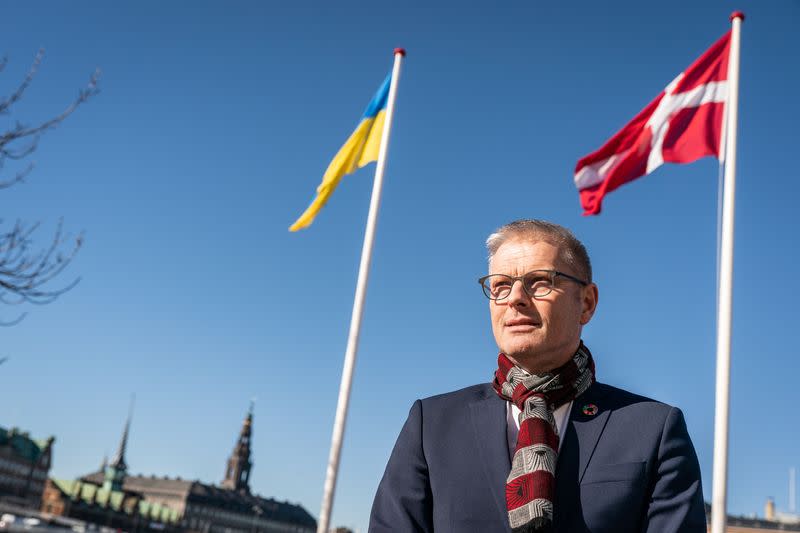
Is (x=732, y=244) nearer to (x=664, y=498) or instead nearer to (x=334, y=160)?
(x=334, y=160)

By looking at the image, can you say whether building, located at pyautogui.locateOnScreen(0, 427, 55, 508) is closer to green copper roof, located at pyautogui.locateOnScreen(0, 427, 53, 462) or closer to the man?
green copper roof, located at pyautogui.locateOnScreen(0, 427, 53, 462)

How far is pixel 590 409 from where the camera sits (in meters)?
2.48

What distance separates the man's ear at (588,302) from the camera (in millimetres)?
2594

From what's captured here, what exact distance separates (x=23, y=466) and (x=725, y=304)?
393 ft

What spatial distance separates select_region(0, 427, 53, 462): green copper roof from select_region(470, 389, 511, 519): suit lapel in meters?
119

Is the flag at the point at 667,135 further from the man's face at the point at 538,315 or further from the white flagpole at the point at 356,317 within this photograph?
the man's face at the point at 538,315

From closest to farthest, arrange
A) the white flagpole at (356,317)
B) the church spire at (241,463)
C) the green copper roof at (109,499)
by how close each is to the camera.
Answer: the white flagpole at (356,317) → the green copper roof at (109,499) → the church spire at (241,463)

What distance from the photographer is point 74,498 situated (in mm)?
115438

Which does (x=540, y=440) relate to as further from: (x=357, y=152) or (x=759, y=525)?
(x=759, y=525)

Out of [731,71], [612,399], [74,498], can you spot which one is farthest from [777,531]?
[74,498]

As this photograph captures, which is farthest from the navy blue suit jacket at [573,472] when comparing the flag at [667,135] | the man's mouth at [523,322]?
the flag at [667,135]

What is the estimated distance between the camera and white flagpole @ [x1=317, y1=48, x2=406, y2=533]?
9.87 meters

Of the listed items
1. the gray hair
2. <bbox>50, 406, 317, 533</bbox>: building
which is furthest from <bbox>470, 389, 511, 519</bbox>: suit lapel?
<bbox>50, 406, 317, 533</bbox>: building

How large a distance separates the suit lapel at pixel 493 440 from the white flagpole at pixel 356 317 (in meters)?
6.96
